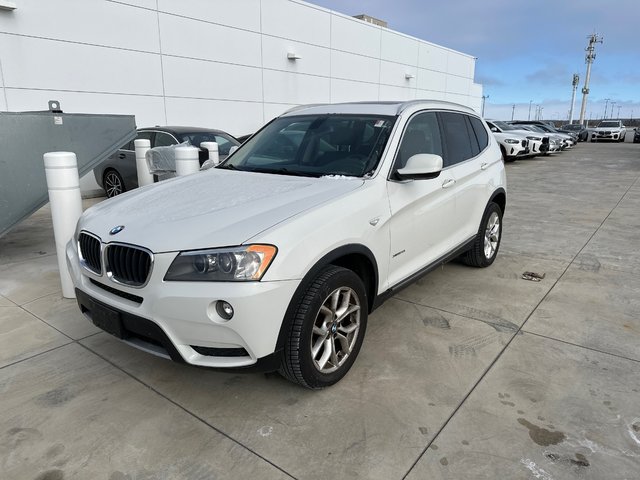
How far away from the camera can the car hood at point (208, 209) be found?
2.48m

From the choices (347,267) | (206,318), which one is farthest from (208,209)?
(347,267)

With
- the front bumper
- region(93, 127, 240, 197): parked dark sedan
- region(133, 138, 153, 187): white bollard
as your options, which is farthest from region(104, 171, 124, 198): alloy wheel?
the front bumper

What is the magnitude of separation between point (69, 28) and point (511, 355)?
10936 mm

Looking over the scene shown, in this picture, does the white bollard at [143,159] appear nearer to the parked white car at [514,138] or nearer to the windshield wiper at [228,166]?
the windshield wiper at [228,166]

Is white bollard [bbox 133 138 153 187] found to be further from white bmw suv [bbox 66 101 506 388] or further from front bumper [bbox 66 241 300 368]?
front bumper [bbox 66 241 300 368]

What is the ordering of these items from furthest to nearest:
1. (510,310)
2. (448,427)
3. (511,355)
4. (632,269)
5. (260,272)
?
(632,269) → (510,310) → (511,355) → (448,427) → (260,272)

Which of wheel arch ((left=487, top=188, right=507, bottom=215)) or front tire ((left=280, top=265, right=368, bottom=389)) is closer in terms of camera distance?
front tire ((left=280, top=265, right=368, bottom=389))

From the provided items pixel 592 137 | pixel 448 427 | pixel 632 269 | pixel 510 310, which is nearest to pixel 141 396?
pixel 448 427

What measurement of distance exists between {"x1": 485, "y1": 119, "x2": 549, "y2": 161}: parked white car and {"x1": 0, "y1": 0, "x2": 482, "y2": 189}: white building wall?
522cm

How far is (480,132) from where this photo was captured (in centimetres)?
511

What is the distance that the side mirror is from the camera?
321cm

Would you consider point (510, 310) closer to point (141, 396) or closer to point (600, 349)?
point (600, 349)

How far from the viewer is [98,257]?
Answer: 2812mm

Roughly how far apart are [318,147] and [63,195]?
2.46 meters
